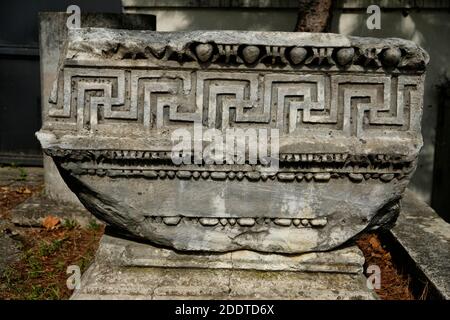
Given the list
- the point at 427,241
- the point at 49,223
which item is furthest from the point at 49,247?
the point at 427,241

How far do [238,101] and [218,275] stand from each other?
85 cm

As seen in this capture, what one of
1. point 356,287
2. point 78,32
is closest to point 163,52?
point 78,32

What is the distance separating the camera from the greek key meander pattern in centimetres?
266

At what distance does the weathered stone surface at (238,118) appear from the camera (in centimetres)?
262

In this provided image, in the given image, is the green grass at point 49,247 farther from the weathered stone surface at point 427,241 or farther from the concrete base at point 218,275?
the weathered stone surface at point 427,241

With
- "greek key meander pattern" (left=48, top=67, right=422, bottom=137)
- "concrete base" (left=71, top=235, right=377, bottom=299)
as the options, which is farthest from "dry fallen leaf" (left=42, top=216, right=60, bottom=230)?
"greek key meander pattern" (left=48, top=67, right=422, bottom=137)

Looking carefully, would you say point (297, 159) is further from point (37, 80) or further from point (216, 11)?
point (37, 80)

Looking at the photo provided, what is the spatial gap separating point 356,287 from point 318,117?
2.76 ft

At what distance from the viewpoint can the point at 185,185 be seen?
2.75m

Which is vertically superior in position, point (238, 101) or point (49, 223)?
point (238, 101)

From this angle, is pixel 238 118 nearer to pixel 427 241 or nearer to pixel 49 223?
pixel 427 241

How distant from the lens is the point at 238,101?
8.80ft

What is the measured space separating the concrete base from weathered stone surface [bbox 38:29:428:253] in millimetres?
202

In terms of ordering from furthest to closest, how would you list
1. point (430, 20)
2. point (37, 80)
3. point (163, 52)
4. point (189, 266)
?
point (37, 80) < point (430, 20) < point (189, 266) < point (163, 52)
